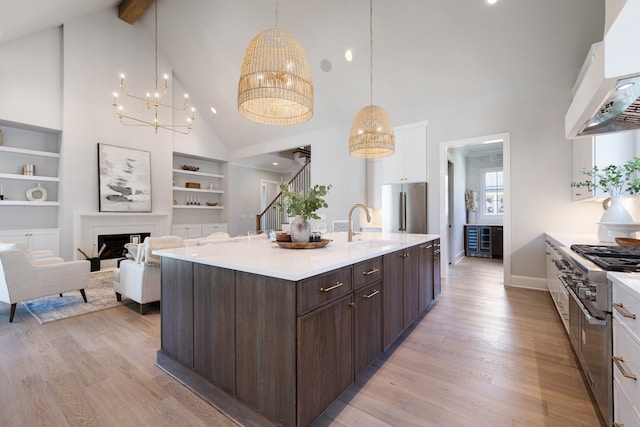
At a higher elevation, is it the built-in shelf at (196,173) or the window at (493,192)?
the built-in shelf at (196,173)

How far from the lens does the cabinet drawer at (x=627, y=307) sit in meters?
1.09

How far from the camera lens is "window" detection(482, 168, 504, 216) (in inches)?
307

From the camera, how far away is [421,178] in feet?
17.2

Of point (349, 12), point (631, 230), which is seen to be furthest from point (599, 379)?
point (349, 12)

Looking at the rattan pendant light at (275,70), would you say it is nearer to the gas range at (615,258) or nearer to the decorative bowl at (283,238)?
the decorative bowl at (283,238)

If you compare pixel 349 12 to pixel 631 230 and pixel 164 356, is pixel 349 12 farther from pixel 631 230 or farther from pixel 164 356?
pixel 164 356

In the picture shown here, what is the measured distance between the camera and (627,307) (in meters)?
1.19

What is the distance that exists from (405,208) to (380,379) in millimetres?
3803

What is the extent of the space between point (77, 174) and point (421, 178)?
22.9 ft

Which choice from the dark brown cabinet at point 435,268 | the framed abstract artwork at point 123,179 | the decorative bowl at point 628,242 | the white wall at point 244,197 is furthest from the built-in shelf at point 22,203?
the decorative bowl at point 628,242

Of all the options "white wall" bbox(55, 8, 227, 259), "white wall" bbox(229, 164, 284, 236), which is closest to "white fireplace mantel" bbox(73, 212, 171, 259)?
"white wall" bbox(55, 8, 227, 259)

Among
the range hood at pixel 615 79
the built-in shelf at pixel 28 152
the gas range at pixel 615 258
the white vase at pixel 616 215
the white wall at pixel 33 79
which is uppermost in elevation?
the white wall at pixel 33 79

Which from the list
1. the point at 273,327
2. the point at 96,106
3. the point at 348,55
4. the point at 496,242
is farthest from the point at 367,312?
the point at 96,106

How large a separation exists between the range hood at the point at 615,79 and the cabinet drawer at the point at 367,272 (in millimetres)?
1507
